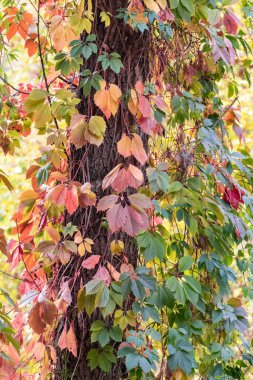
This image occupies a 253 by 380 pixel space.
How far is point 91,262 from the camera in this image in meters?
1.73

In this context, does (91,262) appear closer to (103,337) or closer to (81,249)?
(81,249)

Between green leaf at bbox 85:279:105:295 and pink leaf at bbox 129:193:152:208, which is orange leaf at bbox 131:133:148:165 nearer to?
pink leaf at bbox 129:193:152:208

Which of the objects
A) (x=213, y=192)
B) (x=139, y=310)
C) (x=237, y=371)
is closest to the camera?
(x=139, y=310)

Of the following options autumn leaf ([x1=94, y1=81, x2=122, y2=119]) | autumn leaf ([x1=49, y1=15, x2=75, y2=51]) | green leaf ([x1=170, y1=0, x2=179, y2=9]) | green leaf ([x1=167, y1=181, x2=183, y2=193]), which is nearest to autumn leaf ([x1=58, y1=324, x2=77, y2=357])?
green leaf ([x1=167, y1=181, x2=183, y2=193])

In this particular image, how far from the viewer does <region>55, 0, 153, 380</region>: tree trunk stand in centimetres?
185

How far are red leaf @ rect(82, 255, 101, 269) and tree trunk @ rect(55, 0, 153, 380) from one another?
10cm

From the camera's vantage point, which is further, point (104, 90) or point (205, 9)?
point (205, 9)

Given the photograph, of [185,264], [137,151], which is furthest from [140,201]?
[185,264]

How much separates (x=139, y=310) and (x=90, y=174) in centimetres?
47

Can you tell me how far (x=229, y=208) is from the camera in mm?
2088

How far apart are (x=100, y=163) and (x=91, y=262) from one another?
1.12 feet

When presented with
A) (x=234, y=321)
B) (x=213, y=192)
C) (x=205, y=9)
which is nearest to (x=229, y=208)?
(x=213, y=192)

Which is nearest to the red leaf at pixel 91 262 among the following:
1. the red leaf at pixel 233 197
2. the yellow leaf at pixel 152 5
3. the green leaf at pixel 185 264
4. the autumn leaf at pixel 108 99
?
the green leaf at pixel 185 264

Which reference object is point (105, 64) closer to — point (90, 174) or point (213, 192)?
point (90, 174)
